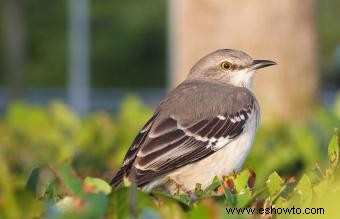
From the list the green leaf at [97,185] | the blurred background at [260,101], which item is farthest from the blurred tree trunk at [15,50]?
the green leaf at [97,185]

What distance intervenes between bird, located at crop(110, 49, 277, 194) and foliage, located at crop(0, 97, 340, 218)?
0.31 meters

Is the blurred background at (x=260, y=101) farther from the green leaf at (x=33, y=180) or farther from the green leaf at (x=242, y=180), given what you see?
the green leaf at (x=242, y=180)

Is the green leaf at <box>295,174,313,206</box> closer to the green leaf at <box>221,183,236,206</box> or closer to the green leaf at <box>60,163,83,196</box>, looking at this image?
the green leaf at <box>221,183,236,206</box>

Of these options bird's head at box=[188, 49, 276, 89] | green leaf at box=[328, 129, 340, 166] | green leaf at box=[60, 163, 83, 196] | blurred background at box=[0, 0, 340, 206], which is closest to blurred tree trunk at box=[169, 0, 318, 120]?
blurred background at box=[0, 0, 340, 206]

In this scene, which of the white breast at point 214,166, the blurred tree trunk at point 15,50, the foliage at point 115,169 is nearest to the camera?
the foliage at point 115,169

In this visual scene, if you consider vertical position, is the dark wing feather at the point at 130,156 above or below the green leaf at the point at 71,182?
below

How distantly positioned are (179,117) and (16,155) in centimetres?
202

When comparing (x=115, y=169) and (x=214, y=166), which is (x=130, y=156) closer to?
(x=214, y=166)

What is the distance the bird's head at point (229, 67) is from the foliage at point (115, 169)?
56cm

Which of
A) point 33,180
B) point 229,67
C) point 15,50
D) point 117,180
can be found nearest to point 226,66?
point 229,67

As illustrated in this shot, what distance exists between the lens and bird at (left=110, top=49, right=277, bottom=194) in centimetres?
534

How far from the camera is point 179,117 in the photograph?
5.71 m

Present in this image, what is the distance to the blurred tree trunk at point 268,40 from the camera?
33.1ft

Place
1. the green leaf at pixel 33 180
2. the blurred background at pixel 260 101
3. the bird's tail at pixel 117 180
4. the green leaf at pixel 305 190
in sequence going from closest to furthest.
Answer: the green leaf at pixel 305 190 < the green leaf at pixel 33 180 < the bird's tail at pixel 117 180 < the blurred background at pixel 260 101
